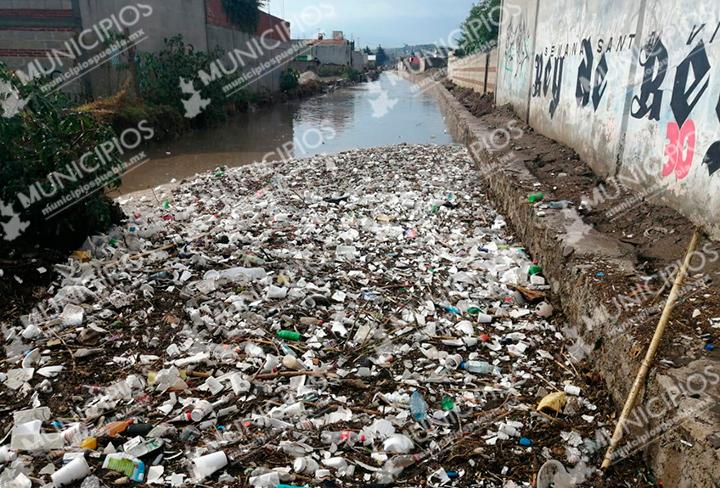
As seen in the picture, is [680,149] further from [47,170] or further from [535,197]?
[47,170]

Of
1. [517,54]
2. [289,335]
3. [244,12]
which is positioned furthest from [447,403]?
[244,12]

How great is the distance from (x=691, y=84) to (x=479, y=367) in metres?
2.29

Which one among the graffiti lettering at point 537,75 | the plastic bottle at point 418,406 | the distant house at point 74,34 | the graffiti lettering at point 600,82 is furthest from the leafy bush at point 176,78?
the plastic bottle at point 418,406

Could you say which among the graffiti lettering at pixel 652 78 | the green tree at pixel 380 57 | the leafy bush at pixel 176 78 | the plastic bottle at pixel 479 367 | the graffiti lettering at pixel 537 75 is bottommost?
the green tree at pixel 380 57

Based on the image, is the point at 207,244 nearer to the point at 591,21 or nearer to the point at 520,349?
the point at 520,349

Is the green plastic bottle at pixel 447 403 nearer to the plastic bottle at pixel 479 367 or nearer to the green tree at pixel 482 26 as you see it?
the plastic bottle at pixel 479 367

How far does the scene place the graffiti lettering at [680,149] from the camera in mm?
3135

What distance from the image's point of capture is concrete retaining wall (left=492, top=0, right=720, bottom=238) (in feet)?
9.78

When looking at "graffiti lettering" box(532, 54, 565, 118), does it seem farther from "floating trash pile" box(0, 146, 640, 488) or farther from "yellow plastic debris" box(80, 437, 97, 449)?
"yellow plastic debris" box(80, 437, 97, 449)

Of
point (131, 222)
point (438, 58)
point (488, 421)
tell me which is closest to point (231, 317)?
point (488, 421)

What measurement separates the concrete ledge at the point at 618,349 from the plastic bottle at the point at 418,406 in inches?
33.1

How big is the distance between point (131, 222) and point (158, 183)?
354 centimetres

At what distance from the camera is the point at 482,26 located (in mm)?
20641

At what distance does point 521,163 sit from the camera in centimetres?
571
